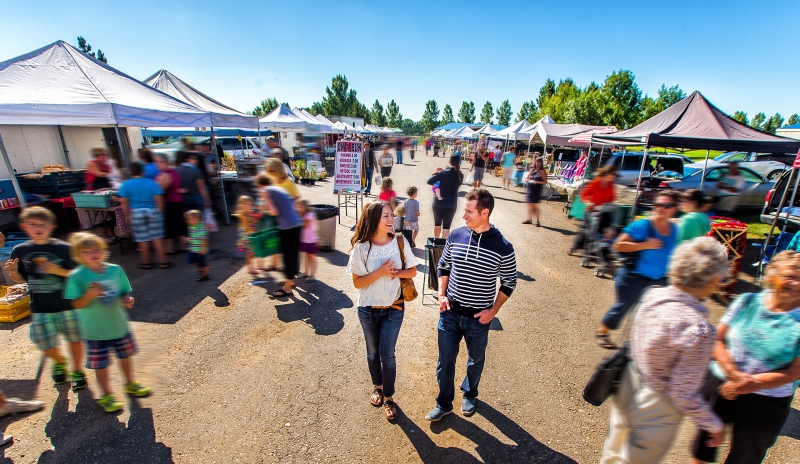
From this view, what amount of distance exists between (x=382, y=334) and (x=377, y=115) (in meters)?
84.4

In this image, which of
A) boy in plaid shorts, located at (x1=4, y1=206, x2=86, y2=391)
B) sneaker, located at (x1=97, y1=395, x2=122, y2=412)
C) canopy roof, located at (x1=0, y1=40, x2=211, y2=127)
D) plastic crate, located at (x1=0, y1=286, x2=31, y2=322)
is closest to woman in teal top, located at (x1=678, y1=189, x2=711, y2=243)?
sneaker, located at (x1=97, y1=395, x2=122, y2=412)

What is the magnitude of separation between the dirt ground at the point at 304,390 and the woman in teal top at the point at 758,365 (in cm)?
86

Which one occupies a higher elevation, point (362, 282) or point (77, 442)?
point (362, 282)

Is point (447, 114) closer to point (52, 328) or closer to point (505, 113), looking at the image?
point (505, 113)

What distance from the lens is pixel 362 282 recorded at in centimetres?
265

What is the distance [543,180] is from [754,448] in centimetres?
725

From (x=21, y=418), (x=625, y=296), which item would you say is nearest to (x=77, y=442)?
(x=21, y=418)

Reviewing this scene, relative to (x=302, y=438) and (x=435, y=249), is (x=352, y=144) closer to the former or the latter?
(x=435, y=249)

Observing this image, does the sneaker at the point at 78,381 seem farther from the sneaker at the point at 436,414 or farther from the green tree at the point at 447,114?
the green tree at the point at 447,114

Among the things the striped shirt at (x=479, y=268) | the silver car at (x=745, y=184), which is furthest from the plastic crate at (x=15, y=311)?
the silver car at (x=745, y=184)

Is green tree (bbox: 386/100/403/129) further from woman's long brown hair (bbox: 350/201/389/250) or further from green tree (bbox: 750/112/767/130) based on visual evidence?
woman's long brown hair (bbox: 350/201/389/250)

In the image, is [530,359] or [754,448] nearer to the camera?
[754,448]

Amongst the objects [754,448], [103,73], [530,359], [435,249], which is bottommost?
[530,359]

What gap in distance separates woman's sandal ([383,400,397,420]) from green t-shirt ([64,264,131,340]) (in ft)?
7.57
